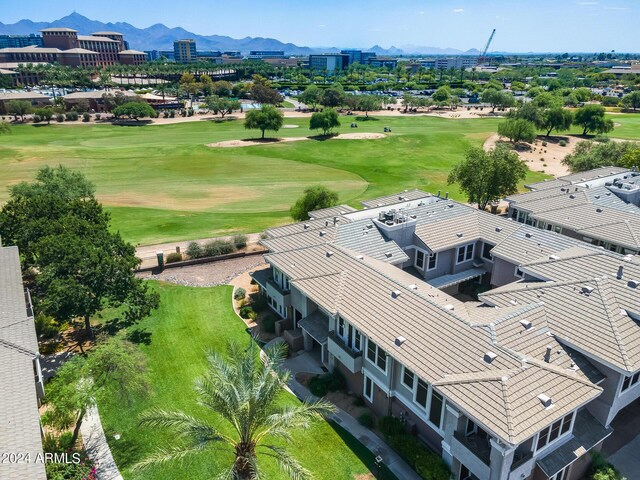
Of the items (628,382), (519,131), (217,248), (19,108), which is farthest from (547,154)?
(19,108)

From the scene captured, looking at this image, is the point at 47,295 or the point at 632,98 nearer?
the point at 47,295

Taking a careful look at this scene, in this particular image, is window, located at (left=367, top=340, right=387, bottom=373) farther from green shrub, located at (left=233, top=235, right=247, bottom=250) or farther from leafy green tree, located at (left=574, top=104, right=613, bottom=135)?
leafy green tree, located at (left=574, top=104, right=613, bottom=135)

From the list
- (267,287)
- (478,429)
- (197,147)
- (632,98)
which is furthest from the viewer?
(632,98)

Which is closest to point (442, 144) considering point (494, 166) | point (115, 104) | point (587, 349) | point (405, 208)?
point (494, 166)

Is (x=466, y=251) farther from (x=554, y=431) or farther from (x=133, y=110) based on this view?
(x=133, y=110)

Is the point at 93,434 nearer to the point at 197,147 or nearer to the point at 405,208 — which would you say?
the point at 405,208

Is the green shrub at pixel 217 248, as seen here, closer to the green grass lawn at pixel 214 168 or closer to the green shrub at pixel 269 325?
the green grass lawn at pixel 214 168
